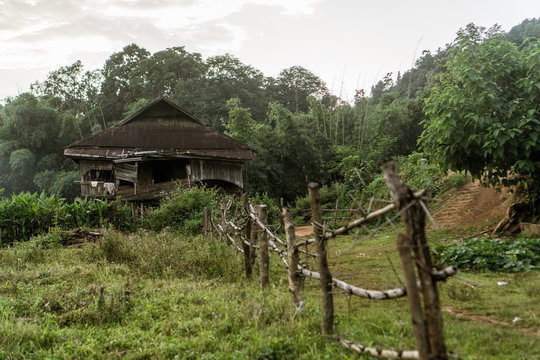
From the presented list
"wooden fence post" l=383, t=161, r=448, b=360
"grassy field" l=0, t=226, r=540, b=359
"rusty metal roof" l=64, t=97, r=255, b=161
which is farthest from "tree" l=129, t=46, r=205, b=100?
"wooden fence post" l=383, t=161, r=448, b=360

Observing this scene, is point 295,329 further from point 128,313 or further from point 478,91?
point 478,91

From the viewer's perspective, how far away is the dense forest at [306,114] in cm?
838

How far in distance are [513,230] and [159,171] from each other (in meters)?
18.0

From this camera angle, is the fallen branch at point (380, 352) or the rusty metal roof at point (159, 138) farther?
the rusty metal roof at point (159, 138)

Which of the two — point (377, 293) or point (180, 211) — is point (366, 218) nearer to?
point (377, 293)

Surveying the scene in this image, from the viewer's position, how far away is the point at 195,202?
13.9 meters

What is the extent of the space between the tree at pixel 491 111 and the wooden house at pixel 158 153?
42.2ft

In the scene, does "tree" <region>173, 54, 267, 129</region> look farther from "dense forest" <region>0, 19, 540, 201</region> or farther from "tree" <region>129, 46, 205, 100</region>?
"tree" <region>129, 46, 205, 100</region>

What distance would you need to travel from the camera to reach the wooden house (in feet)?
64.2

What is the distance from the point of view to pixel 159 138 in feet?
69.6

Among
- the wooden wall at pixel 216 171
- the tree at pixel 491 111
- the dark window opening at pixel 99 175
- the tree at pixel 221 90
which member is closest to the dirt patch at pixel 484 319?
the tree at pixel 491 111

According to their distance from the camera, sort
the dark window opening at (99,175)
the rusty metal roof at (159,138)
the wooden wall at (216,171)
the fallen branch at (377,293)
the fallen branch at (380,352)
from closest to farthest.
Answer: the fallen branch at (380,352), the fallen branch at (377,293), the wooden wall at (216,171), the rusty metal roof at (159,138), the dark window opening at (99,175)

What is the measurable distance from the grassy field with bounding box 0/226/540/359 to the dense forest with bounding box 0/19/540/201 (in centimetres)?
327

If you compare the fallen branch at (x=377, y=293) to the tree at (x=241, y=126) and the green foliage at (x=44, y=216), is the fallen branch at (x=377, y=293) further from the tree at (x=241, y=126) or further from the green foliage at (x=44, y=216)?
the tree at (x=241, y=126)
